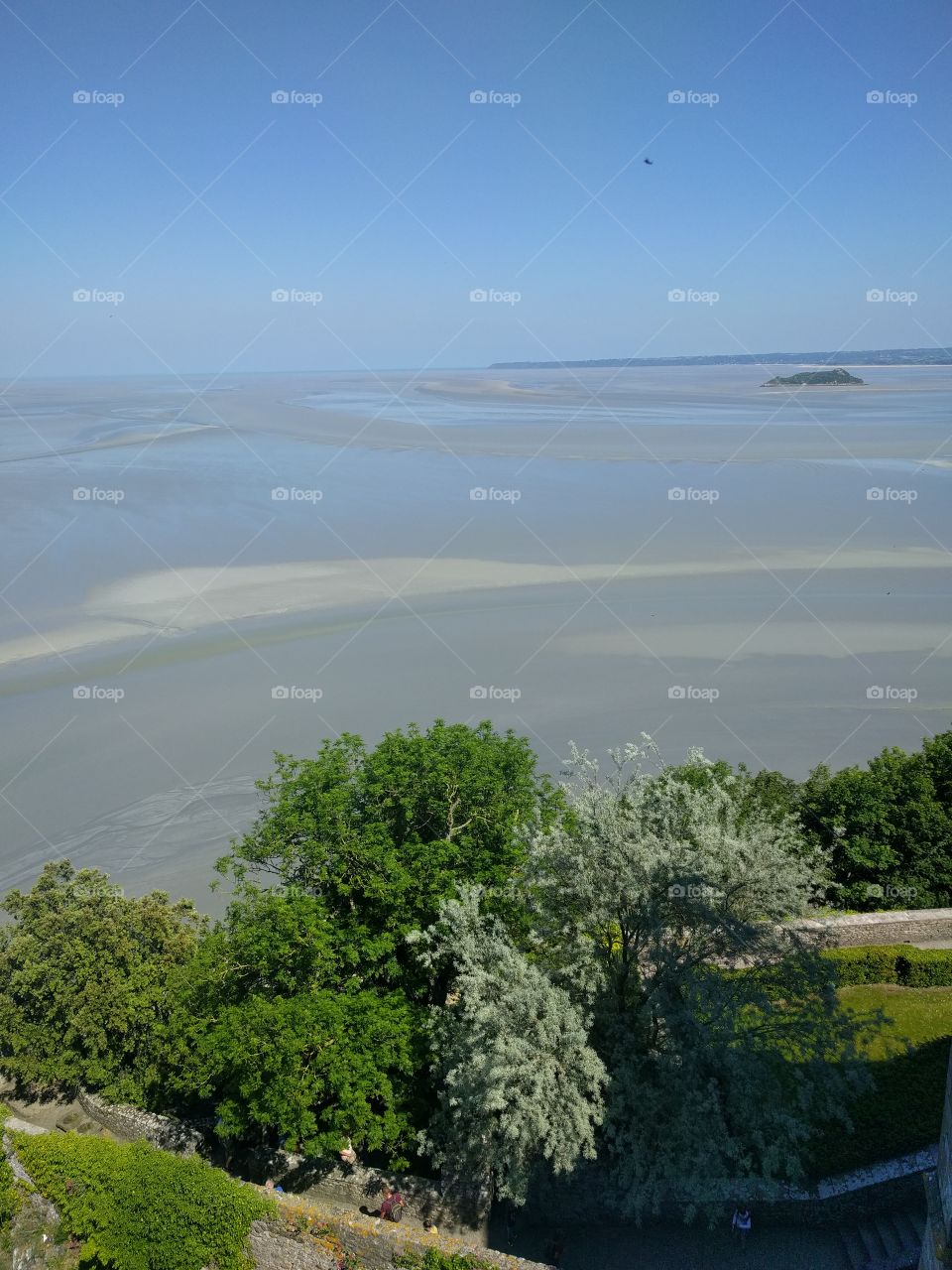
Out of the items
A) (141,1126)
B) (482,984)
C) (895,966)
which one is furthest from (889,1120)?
(141,1126)

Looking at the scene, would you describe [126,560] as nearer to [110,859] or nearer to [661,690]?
[110,859]

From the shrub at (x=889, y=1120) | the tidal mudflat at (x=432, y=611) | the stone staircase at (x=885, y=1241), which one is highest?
the tidal mudflat at (x=432, y=611)

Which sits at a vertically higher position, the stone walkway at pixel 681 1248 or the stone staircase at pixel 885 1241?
the stone staircase at pixel 885 1241

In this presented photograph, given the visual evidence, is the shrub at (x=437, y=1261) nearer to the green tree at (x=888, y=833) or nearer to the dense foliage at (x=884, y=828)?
the dense foliage at (x=884, y=828)

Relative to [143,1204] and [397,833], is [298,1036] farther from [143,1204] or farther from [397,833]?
[397,833]

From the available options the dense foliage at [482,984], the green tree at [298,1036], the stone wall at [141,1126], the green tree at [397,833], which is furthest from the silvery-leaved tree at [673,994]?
the stone wall at [141,1126]

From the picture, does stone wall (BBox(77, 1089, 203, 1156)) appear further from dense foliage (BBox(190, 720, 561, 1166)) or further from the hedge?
the hedge
